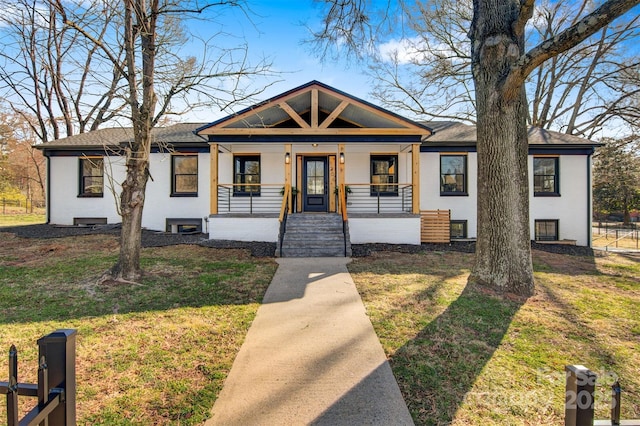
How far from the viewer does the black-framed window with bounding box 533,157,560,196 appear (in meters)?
13.3

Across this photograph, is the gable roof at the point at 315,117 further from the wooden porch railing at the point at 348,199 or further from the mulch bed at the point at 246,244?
the mulch bed at the point at 246,244

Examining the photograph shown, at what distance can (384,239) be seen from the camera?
10742 mm

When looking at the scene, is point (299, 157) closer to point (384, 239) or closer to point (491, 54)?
point (384, 239)

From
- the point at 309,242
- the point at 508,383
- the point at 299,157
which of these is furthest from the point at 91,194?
the point at 508,383

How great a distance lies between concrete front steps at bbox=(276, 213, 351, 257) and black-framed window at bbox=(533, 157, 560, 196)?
29.7 ft

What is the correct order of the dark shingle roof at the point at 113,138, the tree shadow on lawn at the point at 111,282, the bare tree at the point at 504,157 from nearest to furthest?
1. the tree shadow on lawn at the point at 111,282
2. the bare tree at the point at 504,157
3. the dark shingle roof at the point at 113,138

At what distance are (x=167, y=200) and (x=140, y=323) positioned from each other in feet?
33.7

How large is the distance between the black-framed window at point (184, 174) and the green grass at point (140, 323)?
5842 millimetres

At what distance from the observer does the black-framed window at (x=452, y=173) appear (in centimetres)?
1321

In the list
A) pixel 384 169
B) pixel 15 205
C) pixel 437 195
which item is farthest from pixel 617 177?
pixel 15 205

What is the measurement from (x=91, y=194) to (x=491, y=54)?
1536 centimetres

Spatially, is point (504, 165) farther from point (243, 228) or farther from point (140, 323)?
point (243, 228)

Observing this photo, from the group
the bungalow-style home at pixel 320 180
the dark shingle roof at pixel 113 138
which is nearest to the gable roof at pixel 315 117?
the bungalow-style home at pixel 320 180

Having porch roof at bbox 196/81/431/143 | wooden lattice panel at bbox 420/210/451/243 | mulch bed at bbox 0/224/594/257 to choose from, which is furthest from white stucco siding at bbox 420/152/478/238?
porch roof at bbox 196/81/431/143
